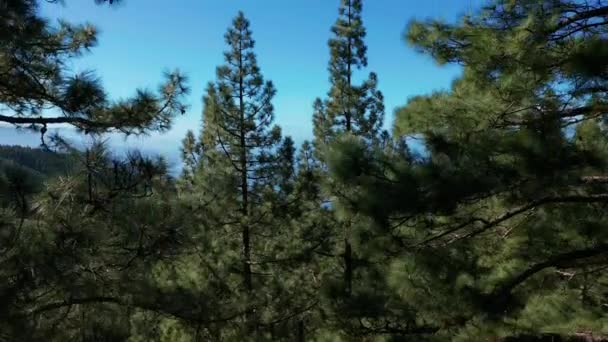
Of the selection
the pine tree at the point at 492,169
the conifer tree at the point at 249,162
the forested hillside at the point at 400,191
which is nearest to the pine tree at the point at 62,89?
the forested hillside at the point at 400,191

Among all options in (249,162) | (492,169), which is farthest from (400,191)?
(249,162)

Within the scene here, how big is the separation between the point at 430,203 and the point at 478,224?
4.42 ft

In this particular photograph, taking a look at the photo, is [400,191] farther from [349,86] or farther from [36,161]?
[349,86]

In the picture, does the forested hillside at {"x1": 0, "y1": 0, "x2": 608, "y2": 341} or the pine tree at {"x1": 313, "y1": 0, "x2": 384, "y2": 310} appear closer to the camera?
the forested hillside at {"x1": 0, "y1": 0, "x2": 608, "y2": 341}

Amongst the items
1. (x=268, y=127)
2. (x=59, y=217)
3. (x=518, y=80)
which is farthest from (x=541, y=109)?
(x=268, y=127)

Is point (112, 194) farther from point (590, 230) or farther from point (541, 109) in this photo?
point (590, 230)

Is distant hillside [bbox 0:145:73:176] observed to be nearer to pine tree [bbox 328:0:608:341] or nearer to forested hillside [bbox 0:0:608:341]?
forested hillside [bbox 0:0:608:341]

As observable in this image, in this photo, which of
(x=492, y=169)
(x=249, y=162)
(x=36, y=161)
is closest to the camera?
(x=36, y=161)

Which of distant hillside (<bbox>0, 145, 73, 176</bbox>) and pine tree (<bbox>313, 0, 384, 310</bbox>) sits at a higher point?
pine tree (<bbox>313, 0, 384, 310</bbox>)

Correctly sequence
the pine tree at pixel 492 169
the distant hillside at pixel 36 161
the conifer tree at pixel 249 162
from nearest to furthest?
the distant hillside at pixel 36 161 → the pine tree at pixel 492 169 → the conifer tree at pixel 249 162

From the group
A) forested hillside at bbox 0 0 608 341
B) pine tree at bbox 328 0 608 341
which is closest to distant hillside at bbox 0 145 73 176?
forested hillside at bbox 0 0 608 341

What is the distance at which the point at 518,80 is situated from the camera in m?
3.99

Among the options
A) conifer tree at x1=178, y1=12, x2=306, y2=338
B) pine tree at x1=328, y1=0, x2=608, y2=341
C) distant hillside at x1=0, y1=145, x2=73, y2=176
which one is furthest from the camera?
conifer tree at x1=178, y1=12, x2=306, y2=338

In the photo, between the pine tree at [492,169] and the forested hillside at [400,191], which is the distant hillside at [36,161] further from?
the pine tree at [492,169]
